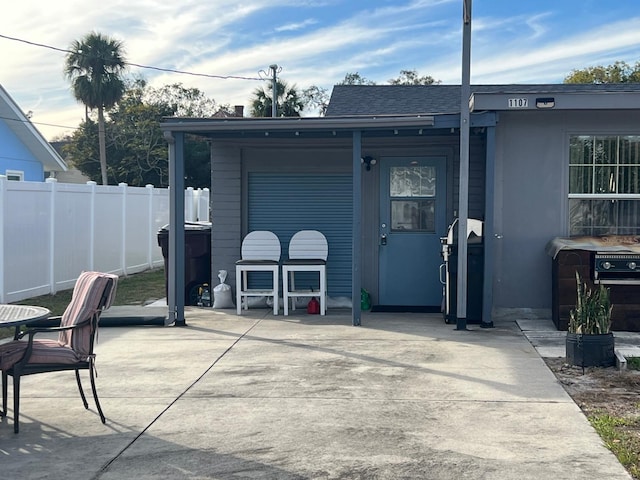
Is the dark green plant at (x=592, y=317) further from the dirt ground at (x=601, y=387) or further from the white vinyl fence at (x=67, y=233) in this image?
the white vinyl fence at (x=67, y=233)

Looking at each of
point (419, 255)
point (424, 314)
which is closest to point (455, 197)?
point (419, 255)

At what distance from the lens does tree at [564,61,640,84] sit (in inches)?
1156

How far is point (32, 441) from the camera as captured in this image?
16.3 ft

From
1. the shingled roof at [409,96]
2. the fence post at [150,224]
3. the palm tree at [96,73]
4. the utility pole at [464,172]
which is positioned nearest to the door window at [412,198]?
the shingled roof at [409,96]

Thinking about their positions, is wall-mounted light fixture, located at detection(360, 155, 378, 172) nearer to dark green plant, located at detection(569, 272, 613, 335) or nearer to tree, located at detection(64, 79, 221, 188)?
dark green plant, located at detection(569, 272, 613, 335)

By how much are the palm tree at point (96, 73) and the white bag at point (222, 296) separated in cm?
2599

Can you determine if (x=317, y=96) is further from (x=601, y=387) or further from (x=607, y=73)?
(x=601, y=387)

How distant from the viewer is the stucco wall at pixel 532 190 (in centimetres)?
960

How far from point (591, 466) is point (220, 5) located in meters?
8.86

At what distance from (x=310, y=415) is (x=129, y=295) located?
7.91 m

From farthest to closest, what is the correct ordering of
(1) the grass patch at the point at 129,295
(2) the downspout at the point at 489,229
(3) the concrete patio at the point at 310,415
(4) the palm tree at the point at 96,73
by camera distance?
1. (4) the palm tree at the point at 96,73
2. (1) the grass patch at the point at 129,295
3. (2) the downspout at the point at 489,229
4. (3) the concrete patio at the point at 310,415

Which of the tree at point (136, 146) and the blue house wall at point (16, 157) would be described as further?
the tree at point (136, 146)

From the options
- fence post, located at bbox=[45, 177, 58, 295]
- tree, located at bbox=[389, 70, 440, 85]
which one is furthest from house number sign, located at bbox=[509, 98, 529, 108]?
tree, located at bbox=[389, 70, 440, 85]

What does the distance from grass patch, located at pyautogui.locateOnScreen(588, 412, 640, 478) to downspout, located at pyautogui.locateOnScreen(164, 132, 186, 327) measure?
5.51 meters
